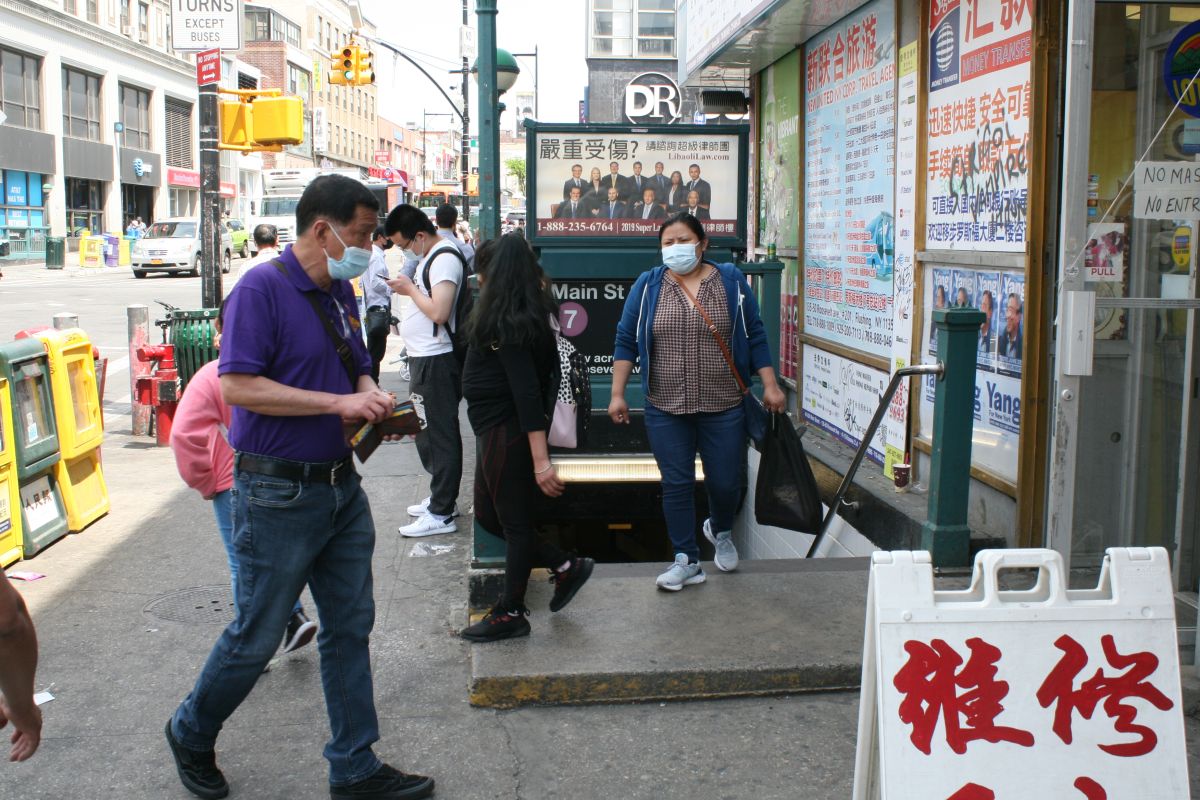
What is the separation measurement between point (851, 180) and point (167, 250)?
2985cm

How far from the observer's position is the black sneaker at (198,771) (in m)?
3.80

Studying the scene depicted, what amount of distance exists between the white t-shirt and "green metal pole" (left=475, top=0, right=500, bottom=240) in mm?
2910

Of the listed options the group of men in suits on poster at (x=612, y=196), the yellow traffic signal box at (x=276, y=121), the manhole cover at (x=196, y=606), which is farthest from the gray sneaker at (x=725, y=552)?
the yellow traffic signal box at (x=276, y=121)

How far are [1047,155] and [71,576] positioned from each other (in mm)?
5401

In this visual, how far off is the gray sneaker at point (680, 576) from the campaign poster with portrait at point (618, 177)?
2834 mm

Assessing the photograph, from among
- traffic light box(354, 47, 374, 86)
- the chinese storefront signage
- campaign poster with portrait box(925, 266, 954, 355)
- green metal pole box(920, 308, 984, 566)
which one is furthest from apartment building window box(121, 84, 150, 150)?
green metal pole box(920, 308, 984, 566)

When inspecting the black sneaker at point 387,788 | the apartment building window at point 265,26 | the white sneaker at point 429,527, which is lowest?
the black sneaker at point 387,788

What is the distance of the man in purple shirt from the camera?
3557mm

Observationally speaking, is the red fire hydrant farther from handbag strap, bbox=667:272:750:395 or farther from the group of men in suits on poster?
handbag strap, bbox=667:272:750:395

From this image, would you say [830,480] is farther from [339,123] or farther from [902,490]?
[339,123]

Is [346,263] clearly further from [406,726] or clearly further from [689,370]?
[689,370]

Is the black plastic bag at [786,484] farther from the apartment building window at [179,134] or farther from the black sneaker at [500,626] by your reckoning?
the apartment building window at [179,134]

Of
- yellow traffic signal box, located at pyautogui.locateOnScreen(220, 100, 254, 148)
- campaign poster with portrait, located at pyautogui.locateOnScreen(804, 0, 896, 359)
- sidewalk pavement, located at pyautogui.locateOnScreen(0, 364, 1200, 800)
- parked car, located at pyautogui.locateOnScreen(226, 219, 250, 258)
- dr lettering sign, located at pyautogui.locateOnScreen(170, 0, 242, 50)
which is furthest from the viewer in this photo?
parked car, located at pyautogui.locateOnScreen(226, 219, 250, 258)

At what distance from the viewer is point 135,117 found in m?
50.6
